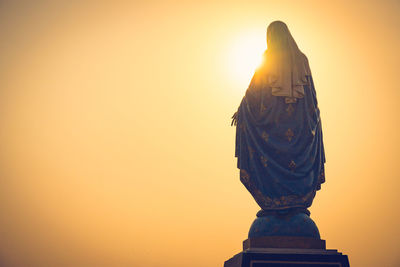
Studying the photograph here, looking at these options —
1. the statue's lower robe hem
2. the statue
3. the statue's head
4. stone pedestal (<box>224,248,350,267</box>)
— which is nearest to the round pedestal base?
the statue

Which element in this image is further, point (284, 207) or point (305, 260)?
point (284, 207)

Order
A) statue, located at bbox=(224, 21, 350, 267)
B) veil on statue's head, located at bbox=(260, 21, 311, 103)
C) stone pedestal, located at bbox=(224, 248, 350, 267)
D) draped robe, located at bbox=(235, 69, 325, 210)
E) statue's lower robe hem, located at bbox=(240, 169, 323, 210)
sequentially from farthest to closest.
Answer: veil on statue's head, located at bbox=(260, 21, 311, 103) → draped robe, located at bbox=(235, 69, 325, 210) → statue's lower robe hem, located at bbox=(240, 169, 323, 210) → statue, located at bbox=(224, 21, 350, 267) → stone pedestal, located at bbox=(224, 248, 350, 267)

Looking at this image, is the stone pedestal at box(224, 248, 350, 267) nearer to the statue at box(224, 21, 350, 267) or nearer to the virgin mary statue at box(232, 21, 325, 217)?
the statue at box(224, 21, 350, 267)

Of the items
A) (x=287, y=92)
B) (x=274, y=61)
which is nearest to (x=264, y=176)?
(x=287, y=92)

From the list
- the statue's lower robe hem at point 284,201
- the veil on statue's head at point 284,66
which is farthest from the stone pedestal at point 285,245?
the veil on statue's head at point 284,66

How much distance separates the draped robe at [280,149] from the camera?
22.8ft

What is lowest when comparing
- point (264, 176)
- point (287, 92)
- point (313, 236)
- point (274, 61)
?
point (313, 236)

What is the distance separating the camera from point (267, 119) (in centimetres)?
730

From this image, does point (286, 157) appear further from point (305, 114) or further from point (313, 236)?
point (313, 236)

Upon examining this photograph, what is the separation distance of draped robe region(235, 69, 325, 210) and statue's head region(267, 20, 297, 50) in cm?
64

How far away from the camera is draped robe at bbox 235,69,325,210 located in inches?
274

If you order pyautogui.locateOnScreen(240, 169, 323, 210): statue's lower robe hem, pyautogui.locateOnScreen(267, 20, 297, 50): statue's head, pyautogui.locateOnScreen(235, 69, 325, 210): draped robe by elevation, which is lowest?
pyautogui.locateOnScreen(240, 169, 323, 210): statue's lower robe hem

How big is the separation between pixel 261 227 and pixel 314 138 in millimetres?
1694

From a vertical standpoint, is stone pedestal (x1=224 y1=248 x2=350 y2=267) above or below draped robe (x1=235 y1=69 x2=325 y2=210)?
below
